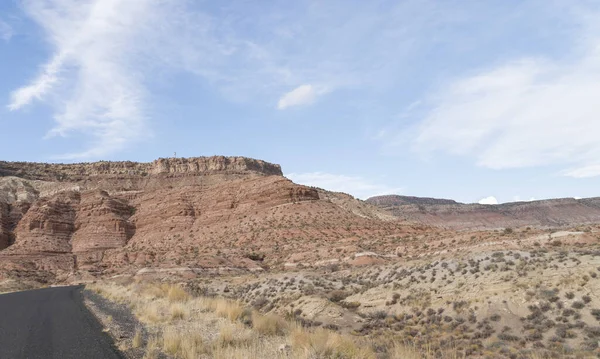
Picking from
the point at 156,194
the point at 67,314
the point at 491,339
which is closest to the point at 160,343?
the point at 67,314

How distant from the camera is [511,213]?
495 feet

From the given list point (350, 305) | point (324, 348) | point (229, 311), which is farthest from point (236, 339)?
point (350, 305)

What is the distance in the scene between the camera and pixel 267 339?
10031 millimetres

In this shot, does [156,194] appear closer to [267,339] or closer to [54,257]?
[54,257]

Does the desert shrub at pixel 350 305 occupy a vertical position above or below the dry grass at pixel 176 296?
below

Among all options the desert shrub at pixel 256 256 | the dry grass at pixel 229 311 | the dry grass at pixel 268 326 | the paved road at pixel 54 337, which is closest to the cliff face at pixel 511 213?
the desert shrub at pixel 256 256

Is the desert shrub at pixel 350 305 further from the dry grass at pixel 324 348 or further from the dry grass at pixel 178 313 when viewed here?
the dry grass at pixel 324 348

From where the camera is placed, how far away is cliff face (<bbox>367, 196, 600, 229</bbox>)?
456ft

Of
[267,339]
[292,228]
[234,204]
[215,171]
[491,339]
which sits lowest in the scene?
[491,339]

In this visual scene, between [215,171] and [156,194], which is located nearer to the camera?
[156,194]

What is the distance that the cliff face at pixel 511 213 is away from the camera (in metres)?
139

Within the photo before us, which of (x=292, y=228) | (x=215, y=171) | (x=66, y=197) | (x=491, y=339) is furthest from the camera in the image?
(x=215, y=171)

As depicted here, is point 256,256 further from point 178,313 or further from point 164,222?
point 178,313

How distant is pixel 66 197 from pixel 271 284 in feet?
225
